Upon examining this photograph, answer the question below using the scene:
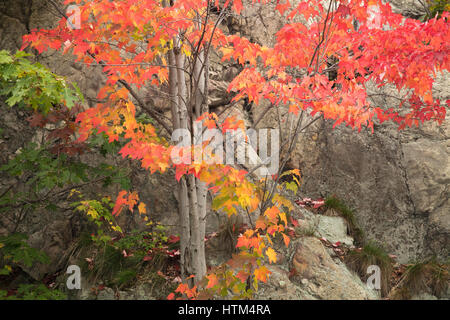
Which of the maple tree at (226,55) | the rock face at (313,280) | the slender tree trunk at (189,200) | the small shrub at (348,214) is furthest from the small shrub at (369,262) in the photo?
the slender tree trunk at (189,200)

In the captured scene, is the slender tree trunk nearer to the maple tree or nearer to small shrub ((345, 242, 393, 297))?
the maple tree

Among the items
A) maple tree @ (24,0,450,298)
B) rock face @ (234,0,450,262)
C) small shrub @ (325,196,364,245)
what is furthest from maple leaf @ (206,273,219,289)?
rock face @ (234,0,450,262)

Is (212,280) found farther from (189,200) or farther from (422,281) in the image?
(422,281)

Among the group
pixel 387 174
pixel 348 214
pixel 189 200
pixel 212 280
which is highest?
pixel 387 174

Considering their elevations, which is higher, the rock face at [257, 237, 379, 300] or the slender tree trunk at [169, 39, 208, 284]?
the slender tree trunk at [169, 39, 208, 284]

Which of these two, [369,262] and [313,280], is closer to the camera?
[313,280]

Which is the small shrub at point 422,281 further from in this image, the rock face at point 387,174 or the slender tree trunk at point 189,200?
the slender tree trunk at point 189,200

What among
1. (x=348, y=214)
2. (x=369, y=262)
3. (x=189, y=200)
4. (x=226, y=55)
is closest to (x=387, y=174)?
(x=348, y=214)

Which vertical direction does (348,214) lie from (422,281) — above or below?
above

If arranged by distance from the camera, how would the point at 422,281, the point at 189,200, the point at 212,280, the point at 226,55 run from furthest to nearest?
the point at 422,281 < the point at 226,55 < the point at 189,200 < the point at 212,280

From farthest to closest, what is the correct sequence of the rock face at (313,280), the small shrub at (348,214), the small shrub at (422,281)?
1. the small shrub at (348,214)
2. the small shrub at (422,281)
3. the rock face at (313,280)

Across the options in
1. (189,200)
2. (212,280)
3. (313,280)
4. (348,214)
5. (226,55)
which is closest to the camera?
(212,280)
